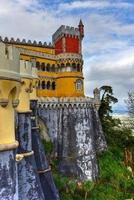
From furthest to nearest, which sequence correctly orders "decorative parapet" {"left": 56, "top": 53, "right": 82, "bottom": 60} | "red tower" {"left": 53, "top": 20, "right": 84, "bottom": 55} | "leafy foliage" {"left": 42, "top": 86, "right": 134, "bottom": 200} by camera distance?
"red tower" {"left": 53, "top": 20, "right": 84, "bottom": 55}, "decorative parapet" {"left": 56, "top": 53, "right": 82, "bottom": 60}, "leafy foliage" {"left": 42, "top": 86, "right": 134, "bottom": 200}

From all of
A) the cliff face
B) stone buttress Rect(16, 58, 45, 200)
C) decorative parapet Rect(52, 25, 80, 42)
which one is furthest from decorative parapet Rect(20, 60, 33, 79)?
decorative parapet Rect(52, 25, 80, 42)

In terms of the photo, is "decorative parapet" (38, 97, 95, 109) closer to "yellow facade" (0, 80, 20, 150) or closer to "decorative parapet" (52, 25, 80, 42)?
"decorative parapet" (52, 25, 80, 42)

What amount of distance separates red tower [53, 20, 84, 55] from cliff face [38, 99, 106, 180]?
8126 mm

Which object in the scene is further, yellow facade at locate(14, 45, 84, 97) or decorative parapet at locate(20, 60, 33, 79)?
yellow facade at locate(14, 45, 84, 97)

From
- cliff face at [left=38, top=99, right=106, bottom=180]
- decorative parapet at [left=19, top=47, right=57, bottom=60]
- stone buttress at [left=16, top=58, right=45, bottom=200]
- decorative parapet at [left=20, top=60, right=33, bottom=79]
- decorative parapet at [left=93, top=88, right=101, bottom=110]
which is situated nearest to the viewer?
stone buttress at [left=16, top=58, right=45, bottom=200]

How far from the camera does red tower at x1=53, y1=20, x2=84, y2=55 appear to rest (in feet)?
157

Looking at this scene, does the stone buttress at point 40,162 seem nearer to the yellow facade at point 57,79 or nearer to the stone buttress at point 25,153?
the stone buttress at point 25,153

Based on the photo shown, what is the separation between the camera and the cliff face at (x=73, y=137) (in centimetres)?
4191

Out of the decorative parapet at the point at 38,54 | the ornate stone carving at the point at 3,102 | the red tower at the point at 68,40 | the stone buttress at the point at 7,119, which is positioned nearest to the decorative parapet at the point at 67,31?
the red tower at the point at 68,40

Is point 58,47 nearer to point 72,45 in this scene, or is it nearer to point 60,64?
point 72,45

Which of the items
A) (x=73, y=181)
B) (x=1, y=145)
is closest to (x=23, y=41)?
(x=73, y=181)

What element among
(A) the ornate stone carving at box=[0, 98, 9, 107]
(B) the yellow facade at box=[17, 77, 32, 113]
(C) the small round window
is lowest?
(A) the ornate stone carving at box=[0, 98, 9, 107]

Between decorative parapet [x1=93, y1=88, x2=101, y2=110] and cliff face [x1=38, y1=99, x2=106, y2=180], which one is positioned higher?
decorative parapet [x1=93, y1=88, x2=101, y2=110]

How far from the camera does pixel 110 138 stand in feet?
179
